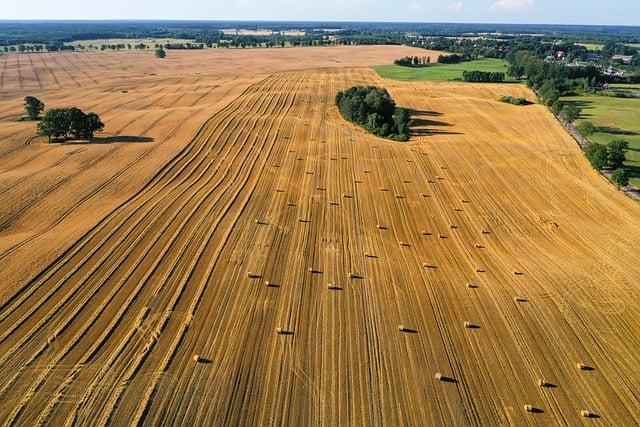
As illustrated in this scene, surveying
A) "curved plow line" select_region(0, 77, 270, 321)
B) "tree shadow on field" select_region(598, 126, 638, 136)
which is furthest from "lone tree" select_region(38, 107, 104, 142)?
"tree shadow on field" select_region(598, 126, 638, 136)

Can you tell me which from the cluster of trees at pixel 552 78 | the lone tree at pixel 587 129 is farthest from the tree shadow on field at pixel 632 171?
the cluster of trees at pixel 552 78

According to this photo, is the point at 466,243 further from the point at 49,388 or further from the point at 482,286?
the point at 49,388

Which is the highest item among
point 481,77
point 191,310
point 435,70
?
point 191,310

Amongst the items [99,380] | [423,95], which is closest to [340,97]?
[423,95]

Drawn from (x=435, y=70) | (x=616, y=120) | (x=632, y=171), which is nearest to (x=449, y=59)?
(x=435, y=70)

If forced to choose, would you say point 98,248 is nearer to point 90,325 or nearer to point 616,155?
point 90,325

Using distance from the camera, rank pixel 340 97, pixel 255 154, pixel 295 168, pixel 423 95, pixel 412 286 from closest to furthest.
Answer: pixel 412 286 < pixel 295 168 < pixel 255 154 < pixel 340 97 < pixel 423 95
